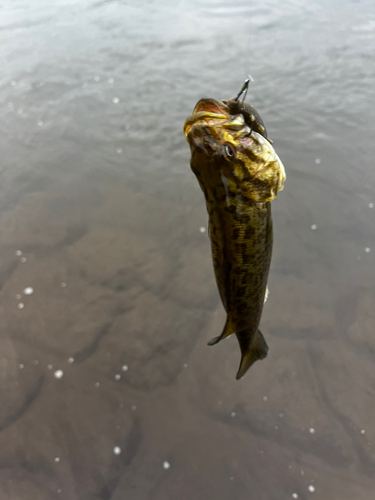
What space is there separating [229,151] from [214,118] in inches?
5.5

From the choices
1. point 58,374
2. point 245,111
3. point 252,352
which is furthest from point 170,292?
point 245,111

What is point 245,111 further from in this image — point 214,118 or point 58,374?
point 58,374

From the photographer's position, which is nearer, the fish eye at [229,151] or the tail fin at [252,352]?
the fish eye at [229,151]

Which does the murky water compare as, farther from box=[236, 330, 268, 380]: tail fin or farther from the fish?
the fish

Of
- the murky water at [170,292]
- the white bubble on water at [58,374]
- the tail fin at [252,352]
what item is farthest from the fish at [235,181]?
the white bubble on water at [58,374]

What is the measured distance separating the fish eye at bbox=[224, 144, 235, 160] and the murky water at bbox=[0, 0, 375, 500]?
205 centimetres

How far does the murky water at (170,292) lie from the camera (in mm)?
2346

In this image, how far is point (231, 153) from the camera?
3.75ft

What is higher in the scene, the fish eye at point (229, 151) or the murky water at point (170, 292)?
Result: the fish eye at point (229, 151)

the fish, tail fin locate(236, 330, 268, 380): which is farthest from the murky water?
the fish

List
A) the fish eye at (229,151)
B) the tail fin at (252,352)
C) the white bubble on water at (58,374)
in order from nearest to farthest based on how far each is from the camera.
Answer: the fish eye at (229,151), the tail fin at (252,352), the white bubble on water at (58,374)

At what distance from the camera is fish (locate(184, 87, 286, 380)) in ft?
3.75

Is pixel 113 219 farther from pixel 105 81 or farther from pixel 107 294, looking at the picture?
pixel 105 81

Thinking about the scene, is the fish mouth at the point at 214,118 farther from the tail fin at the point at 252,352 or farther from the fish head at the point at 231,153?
the tail fin at the point at 252,352
